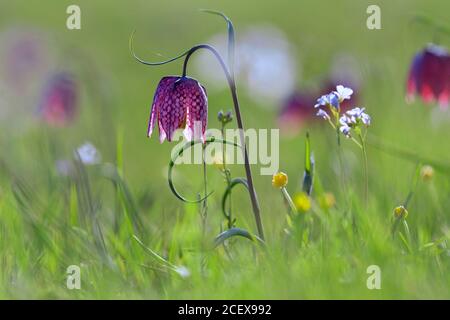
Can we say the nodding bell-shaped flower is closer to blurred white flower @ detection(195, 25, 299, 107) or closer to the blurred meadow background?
the blurred meadow background

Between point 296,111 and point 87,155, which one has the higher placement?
point 296,111

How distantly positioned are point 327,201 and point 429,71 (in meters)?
0.76

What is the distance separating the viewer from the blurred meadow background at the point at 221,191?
2029mm

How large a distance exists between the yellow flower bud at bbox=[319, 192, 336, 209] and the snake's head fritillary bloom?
40 centimetres

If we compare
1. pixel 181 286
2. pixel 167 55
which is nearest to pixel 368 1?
pixel 167 55

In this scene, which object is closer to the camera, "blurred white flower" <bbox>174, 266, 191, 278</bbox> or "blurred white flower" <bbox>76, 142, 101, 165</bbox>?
"blurred white flower" <bbox>174, 266, 191, 278</bbox>

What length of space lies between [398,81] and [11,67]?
2323mm

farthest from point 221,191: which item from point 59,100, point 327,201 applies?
point 59,100

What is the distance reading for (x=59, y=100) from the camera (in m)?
3.84

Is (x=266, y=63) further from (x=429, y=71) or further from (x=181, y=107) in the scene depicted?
(x=181, y=107)

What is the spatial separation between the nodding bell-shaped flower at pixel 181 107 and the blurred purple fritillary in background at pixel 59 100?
164cm

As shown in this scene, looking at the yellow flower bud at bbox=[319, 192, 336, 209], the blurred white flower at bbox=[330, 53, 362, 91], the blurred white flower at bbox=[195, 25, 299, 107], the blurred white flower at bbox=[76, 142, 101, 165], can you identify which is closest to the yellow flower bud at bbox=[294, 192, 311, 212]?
the yellow flower bud at bbox=[319, 192, 336, 209]

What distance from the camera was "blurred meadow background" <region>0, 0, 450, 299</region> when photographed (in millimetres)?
2029

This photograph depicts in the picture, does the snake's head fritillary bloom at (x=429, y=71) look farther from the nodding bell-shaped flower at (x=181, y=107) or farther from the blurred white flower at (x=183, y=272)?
the blurred white flower at (x=183, y=272)
